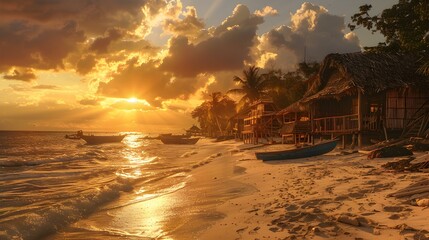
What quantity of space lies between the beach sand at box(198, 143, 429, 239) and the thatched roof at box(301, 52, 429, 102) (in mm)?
10050

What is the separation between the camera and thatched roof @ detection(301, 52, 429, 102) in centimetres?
2067

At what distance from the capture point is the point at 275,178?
12.9 m

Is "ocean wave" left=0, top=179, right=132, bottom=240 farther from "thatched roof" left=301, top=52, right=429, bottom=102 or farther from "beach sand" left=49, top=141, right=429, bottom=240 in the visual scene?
"thatched roof" left=301, top=52, right=429, bottom=102

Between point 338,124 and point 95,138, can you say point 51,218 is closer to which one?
point 338,124

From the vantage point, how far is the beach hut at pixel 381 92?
68.0 feet

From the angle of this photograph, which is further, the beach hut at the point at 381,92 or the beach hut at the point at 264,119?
the beach hut at the point at 264,119

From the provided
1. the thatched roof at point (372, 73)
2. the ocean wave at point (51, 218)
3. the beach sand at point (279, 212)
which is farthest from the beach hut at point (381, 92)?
the ocean wave at point (51, 218)

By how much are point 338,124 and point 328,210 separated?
61.9 feet

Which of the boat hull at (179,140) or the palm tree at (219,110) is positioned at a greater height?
the palm tree at (219,110)

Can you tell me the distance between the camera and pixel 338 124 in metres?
25.1

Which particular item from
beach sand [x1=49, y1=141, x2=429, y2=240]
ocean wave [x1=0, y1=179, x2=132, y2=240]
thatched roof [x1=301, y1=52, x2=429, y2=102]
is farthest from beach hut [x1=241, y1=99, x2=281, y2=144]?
ocean wave [x1=0, y1=179, x2=132, y2=240]

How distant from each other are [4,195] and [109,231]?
810 centimetres

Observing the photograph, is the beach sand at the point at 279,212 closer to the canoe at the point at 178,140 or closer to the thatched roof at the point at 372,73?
the thatched roof at the point at 372,73

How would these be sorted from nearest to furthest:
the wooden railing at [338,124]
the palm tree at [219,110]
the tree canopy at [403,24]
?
the tree canopy at [403,24] → the wooden railing at [338,124] → the palm tree at [219,110]
